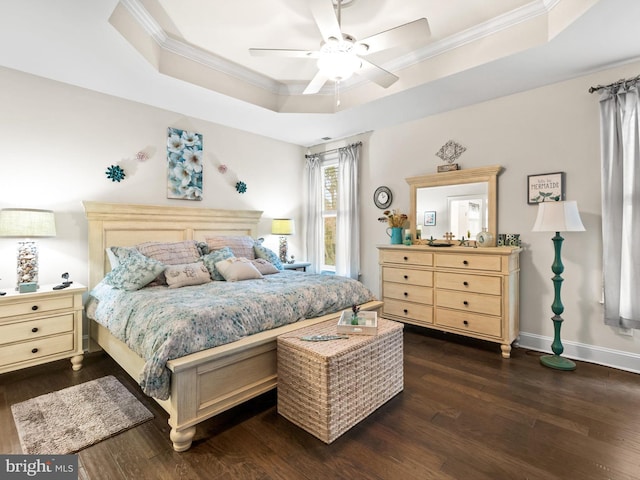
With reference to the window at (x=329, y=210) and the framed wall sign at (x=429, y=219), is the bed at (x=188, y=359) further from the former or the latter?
the window at (x=329, y=210)

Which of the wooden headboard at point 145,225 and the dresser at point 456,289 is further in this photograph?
the wooden headboard at point 145,225

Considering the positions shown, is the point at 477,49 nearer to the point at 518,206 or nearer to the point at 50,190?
the point at 518,206

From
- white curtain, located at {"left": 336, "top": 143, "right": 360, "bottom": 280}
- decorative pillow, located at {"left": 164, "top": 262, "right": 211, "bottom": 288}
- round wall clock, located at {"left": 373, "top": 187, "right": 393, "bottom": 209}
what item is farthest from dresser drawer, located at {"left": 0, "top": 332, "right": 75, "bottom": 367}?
round wall clock, located at {"left": 373, "top": 187, "right": 393, "bottom": 209}

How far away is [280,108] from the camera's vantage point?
3.89m

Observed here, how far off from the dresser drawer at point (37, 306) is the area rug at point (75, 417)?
2.27 feet

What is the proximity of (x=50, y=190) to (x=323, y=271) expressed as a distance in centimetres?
359

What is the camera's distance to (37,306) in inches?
102

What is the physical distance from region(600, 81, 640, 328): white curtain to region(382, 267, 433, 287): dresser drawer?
1.51m

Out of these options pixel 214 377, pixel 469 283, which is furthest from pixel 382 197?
pixel 214 377

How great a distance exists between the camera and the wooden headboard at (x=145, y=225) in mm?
3176

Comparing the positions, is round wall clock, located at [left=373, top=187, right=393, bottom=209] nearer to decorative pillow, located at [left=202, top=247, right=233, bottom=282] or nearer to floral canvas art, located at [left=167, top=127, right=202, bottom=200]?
decorative pillow, located at [left=202, top=247, right=233, bottom=282]

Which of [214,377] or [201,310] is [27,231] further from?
[214,377]

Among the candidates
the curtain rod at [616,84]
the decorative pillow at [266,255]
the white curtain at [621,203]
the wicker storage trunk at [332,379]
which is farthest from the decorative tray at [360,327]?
the curtain rod at [616,84]

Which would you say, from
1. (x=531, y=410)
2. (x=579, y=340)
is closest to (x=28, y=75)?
(x=531, y=410)
